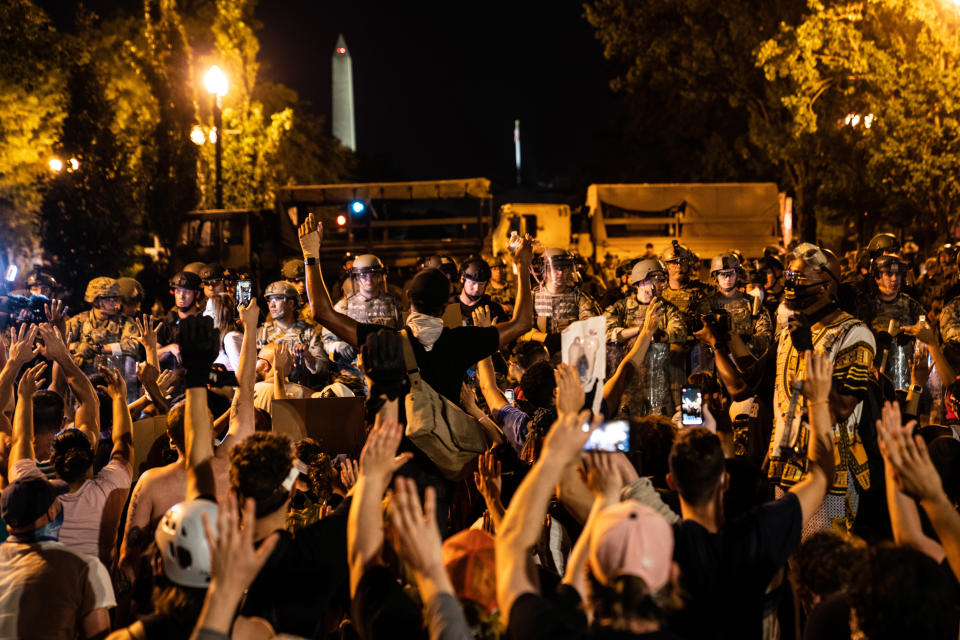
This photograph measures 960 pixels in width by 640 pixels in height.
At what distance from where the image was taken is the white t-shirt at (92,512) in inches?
198

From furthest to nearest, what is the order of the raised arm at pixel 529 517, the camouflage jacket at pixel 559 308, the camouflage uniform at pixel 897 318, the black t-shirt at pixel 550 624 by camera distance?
the camouflage jacket at pixel 559 308, the camouflage uniform at pixel 897 318, the raised arm at pixel 529 517, the black t-shirt at pixel 550 624

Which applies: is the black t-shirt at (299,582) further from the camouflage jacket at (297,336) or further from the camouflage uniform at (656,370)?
the camouflage uniform at (656,370)

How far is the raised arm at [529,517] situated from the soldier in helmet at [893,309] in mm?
6458

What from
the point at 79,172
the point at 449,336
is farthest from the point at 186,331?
the point at 79,172

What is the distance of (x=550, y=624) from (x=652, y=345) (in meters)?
6.46

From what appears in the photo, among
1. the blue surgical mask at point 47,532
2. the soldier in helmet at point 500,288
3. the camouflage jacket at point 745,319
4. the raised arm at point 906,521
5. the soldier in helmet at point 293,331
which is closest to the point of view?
the raised arm at point 906,521

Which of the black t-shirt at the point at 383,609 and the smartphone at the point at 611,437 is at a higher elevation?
the smartphone at the point at 611,437

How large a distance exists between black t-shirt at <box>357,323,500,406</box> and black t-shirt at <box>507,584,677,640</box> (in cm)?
234

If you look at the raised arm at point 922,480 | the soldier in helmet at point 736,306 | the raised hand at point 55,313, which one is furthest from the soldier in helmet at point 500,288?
the raised arm at point 922,480

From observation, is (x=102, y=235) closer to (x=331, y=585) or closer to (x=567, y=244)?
(x=567, y=244)

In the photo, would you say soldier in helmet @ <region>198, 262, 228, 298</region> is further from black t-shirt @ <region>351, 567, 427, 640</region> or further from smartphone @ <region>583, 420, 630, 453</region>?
black t-shirt @ <region>351, 567, 427, 640</region>

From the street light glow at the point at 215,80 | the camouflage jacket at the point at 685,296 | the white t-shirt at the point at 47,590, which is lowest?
the white t-shirt at the point at 47,590

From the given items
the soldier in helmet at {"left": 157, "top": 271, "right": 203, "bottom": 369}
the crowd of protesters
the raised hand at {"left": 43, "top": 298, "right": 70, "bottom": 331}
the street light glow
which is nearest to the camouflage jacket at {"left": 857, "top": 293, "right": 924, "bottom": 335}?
the crowd of protesters

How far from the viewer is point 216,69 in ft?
68.0
